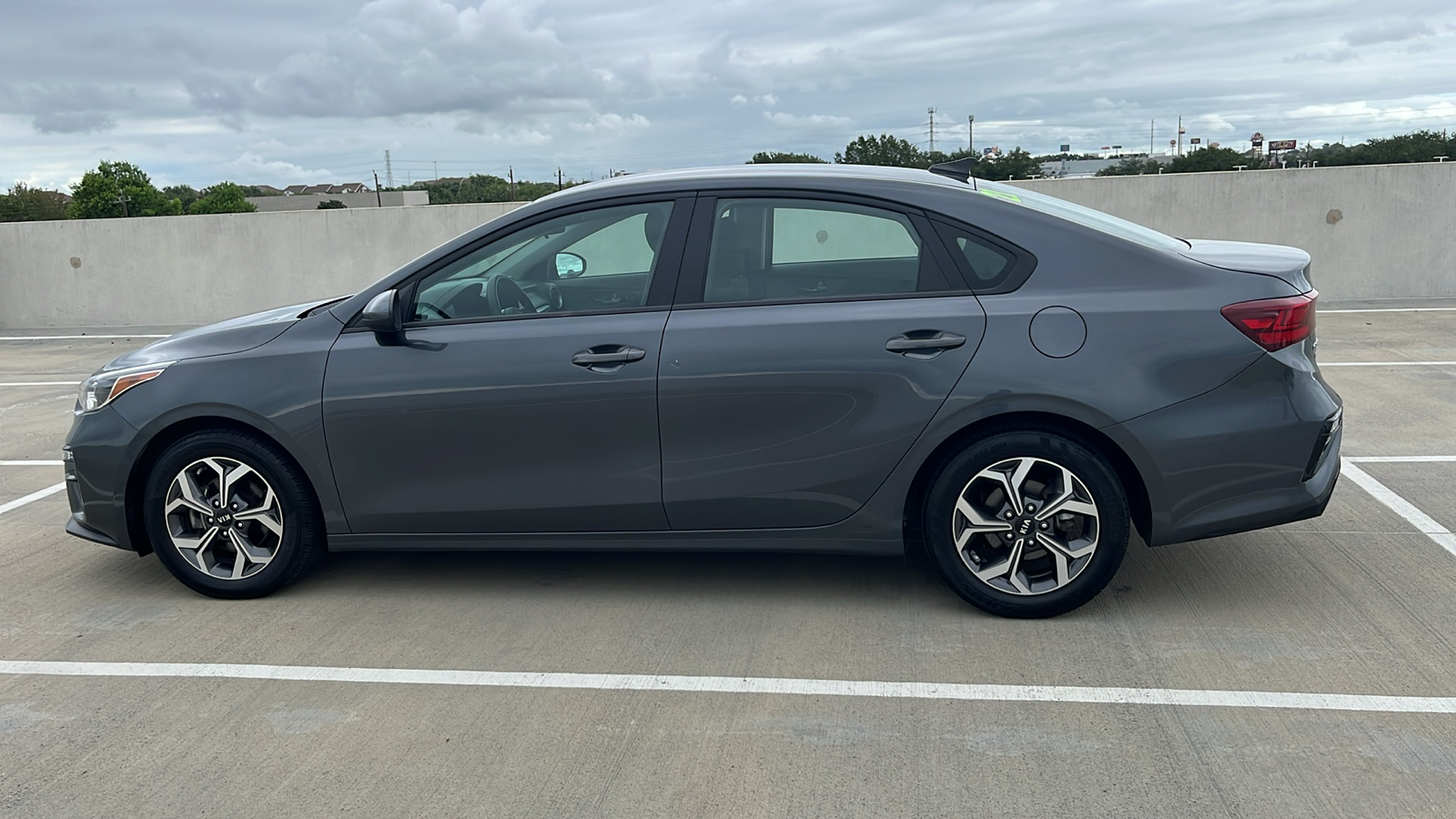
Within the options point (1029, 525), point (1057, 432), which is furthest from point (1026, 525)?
point (1057, 432)

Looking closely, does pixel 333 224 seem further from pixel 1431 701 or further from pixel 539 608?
pixel 1431 701

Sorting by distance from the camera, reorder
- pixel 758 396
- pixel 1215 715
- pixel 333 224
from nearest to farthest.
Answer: pixel 1215 715, pixel 758 396, pixel 333 224

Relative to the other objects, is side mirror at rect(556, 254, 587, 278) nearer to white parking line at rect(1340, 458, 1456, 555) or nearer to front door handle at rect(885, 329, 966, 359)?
front door handle at rect(885, 329, 966, 359)

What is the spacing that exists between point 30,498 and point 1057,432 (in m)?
5.62

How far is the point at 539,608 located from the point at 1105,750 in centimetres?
220

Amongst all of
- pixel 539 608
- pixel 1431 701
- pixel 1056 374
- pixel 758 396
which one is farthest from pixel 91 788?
pixel 1431 701

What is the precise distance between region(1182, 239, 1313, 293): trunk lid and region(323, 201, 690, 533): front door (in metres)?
1.94

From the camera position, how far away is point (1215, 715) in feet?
11.6

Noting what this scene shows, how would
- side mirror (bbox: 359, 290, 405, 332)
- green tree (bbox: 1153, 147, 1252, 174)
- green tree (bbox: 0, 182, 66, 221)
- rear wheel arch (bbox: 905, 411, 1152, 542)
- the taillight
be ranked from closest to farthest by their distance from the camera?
the taillight < rear wheel arch (bbox: 905, 411, 1152, 542) < side mirror (bbox: 359, 290, 405, 332) < green tree (bbox: 1153, 147, 1252, 174) < green tree (bbox: 0, 182, 66, 221)

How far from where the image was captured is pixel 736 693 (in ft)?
12.4

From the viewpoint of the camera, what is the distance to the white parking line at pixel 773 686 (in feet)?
11.8

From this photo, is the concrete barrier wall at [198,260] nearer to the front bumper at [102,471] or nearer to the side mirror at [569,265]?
the front bumper at [102,471]

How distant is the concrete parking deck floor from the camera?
317 cm

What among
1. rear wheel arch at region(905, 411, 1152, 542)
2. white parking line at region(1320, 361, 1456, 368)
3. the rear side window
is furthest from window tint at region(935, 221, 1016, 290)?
white parking line at region(1320, 361, 1456, 368)
